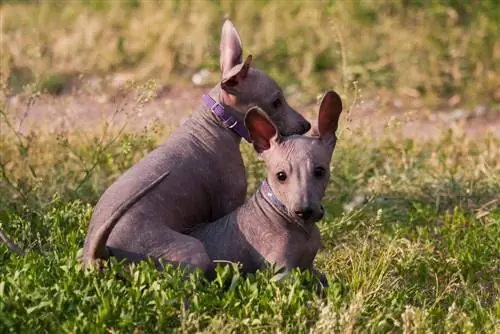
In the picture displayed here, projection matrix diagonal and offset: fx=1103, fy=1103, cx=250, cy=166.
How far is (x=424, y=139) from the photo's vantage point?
31.4 feet

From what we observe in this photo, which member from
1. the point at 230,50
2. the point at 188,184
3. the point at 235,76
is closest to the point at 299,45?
the point at 230,50

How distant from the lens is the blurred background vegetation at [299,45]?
435 inches

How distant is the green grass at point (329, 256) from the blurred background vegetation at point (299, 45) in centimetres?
202

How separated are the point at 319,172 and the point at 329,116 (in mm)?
328

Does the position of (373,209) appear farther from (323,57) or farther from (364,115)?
(323,57)

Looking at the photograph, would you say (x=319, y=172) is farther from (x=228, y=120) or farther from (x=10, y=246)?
(x=10, y=246)

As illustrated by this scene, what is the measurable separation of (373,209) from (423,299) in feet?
5.65

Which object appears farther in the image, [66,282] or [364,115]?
[364,115]

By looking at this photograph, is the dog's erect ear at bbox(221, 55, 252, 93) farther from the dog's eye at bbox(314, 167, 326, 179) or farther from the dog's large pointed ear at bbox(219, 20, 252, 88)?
the dog's eye at bbox(314, 167, 326, 179)

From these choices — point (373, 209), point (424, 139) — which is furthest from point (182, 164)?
point (424, 139)

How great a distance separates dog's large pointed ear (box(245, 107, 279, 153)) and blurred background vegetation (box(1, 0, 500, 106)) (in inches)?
202

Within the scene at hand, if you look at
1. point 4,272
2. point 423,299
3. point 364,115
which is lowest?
point 364,115

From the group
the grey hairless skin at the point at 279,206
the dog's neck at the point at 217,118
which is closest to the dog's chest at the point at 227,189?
the dog's neck at the point at 217,118

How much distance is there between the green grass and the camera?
16.5 feet
